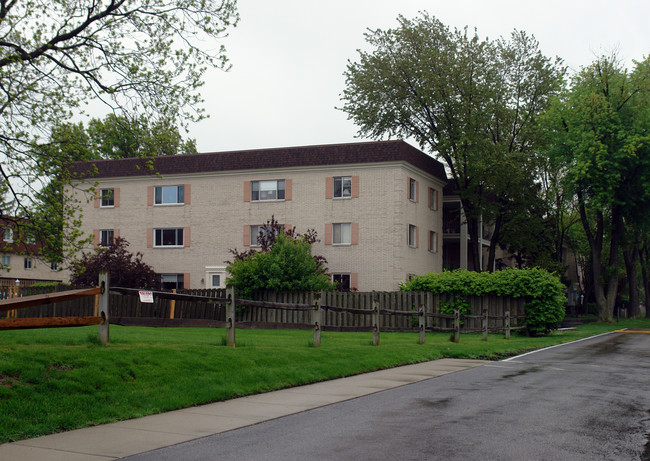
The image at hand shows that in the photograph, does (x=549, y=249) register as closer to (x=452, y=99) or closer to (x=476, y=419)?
(x=452, y=99)

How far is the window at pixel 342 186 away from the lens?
42969 millimetres

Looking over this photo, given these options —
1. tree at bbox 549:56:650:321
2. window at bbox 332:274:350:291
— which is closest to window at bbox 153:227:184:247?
window at bbox 332:274:350:291

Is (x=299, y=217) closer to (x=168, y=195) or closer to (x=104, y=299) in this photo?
(x=168, y=195)

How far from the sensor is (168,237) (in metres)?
47.1

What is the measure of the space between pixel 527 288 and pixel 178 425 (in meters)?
25.1

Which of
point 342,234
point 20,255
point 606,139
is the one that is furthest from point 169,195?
point 606,139

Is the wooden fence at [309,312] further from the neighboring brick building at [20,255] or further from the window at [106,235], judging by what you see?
the window at [106,235]

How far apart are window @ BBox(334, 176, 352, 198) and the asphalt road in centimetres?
2951

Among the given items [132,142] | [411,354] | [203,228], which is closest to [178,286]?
[203,228]

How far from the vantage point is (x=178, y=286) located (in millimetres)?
46844

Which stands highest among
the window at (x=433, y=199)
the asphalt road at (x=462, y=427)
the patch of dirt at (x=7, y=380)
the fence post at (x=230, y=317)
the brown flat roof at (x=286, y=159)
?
the brown flat roof at (x=286, y=159)

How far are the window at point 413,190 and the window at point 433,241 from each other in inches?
147

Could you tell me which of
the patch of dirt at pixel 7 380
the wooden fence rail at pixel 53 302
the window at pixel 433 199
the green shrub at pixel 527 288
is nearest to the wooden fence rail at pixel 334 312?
the green shrub at pixel 527 288

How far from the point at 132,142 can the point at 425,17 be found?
112ft
